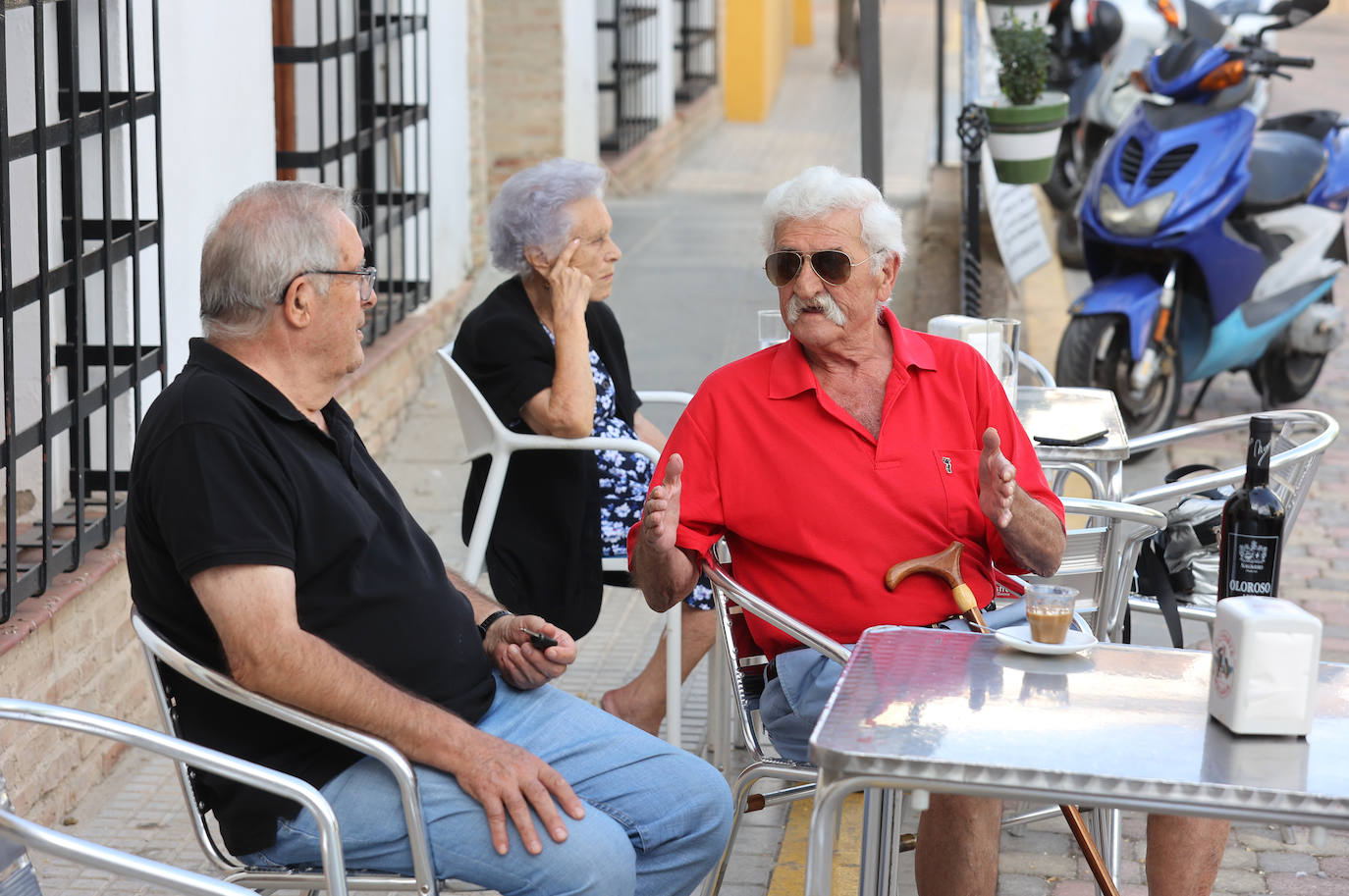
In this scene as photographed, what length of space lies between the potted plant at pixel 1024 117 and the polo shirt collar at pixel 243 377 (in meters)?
4.88

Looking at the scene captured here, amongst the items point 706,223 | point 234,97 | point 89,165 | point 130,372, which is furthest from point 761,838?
point 706,223

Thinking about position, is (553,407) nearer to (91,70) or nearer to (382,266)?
(91,70)

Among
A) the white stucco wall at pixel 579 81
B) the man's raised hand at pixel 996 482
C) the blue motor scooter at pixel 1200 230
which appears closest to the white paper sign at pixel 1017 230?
the blue motor scooter at pixel 1200 230

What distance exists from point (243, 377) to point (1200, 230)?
4919 millimetres

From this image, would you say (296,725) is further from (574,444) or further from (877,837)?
(574,444)

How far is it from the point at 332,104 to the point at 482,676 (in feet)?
15.1

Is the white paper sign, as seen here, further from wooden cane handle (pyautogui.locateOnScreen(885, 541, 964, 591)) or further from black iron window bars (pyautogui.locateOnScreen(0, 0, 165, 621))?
wooden cane handle (pyautogui.locateOnScreen(885, 541, 964, 591))

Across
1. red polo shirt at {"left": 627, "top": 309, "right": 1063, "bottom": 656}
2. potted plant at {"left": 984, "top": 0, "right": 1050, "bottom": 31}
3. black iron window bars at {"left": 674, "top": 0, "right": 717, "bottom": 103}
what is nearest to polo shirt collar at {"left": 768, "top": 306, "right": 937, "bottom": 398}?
red polo shirt at {"left": 627, "top": 309, "right": 1063, "bottom": 656}

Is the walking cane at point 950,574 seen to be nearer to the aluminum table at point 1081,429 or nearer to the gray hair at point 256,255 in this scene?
the aluminum table at point 1081,429

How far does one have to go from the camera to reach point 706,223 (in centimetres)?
1134

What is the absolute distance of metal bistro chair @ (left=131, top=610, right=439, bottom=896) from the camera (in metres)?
2.46

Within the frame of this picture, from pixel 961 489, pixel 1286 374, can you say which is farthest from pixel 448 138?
pixel 961 489

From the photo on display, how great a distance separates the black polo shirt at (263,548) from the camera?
7.98ft

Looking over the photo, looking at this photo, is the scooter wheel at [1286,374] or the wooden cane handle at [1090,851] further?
the scooter wheel at [1286,374]
